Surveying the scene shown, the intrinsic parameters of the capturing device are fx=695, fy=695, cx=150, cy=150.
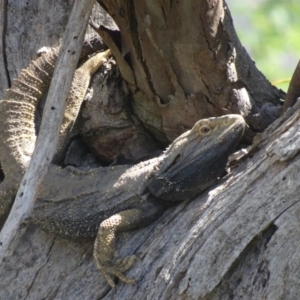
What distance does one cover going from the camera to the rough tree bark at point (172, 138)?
344 centimetres

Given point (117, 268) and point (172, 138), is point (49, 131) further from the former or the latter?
point (172, 138)

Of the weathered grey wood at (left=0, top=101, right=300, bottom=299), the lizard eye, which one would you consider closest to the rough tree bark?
the weathered grey wood at (left=0, top=101, right=300, bottom=299)

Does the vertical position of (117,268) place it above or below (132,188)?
below

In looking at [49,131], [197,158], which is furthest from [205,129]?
[49,131]

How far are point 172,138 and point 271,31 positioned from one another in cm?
286

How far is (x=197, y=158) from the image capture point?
409cm

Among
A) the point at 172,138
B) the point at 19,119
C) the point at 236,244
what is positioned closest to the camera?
the point at 236,244

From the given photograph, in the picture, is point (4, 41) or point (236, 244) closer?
point (236, 244)

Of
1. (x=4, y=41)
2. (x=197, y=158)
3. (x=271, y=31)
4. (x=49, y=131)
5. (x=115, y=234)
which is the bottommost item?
(x=115, y=234)

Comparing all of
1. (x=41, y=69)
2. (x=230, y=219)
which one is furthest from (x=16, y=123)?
(x=230, y=219)

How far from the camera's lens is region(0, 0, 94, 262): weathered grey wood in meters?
3.03

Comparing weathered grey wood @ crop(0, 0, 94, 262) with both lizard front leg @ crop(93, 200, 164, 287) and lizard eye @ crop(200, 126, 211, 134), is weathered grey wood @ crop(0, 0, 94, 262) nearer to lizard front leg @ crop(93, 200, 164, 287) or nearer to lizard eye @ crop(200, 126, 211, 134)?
lizard front leg @ crop(93, 200, 164, 287)

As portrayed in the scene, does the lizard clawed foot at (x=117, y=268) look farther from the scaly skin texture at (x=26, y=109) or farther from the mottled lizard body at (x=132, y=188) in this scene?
the scaly skin texture at (x=26, y=109)

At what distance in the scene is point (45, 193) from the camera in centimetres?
433
